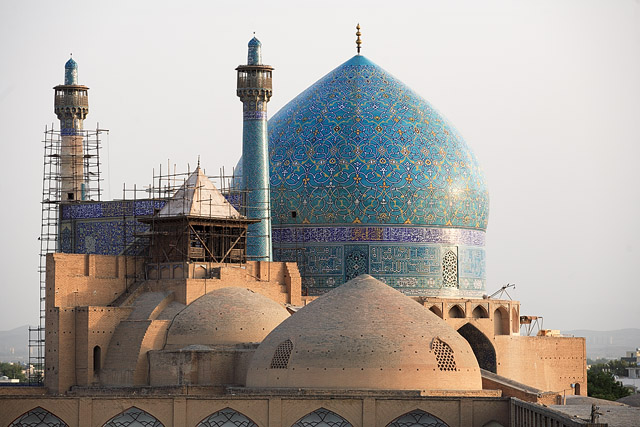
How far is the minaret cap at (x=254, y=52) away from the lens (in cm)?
3212

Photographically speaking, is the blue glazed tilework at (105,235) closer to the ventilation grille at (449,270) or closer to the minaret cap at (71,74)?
the minaret cap at (71,74)

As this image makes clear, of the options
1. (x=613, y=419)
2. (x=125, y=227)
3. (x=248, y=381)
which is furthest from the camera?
(x=125, y=227)

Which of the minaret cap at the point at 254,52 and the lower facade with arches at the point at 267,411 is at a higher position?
the minaret cap at the point at 254,52

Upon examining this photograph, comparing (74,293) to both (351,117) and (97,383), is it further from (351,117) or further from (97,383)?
(351,117)

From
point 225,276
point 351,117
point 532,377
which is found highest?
point 351,117

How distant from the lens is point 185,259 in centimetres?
3062

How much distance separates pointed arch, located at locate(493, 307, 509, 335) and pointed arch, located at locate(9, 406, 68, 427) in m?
11.2

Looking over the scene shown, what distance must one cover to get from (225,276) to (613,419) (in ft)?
35.5

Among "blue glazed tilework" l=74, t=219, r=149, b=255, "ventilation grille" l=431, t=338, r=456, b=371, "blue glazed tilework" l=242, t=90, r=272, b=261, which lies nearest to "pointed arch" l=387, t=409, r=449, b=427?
"ventilation grille" l=431, t=338, r=456, b=371

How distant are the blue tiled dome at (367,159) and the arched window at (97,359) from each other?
6336mm

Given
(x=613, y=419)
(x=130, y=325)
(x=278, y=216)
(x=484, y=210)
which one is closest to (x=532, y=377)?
(x=484, y=210)

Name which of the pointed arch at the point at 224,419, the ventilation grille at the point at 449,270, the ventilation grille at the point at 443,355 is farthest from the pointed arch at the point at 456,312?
the pointed arch at the point at 224,419

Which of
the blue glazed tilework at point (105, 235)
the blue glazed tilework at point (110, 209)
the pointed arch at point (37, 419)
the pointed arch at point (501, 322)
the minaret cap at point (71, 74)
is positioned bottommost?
the pointed arch at point (37, 419)

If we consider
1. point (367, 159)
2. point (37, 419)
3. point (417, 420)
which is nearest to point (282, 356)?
point (417, 420)
